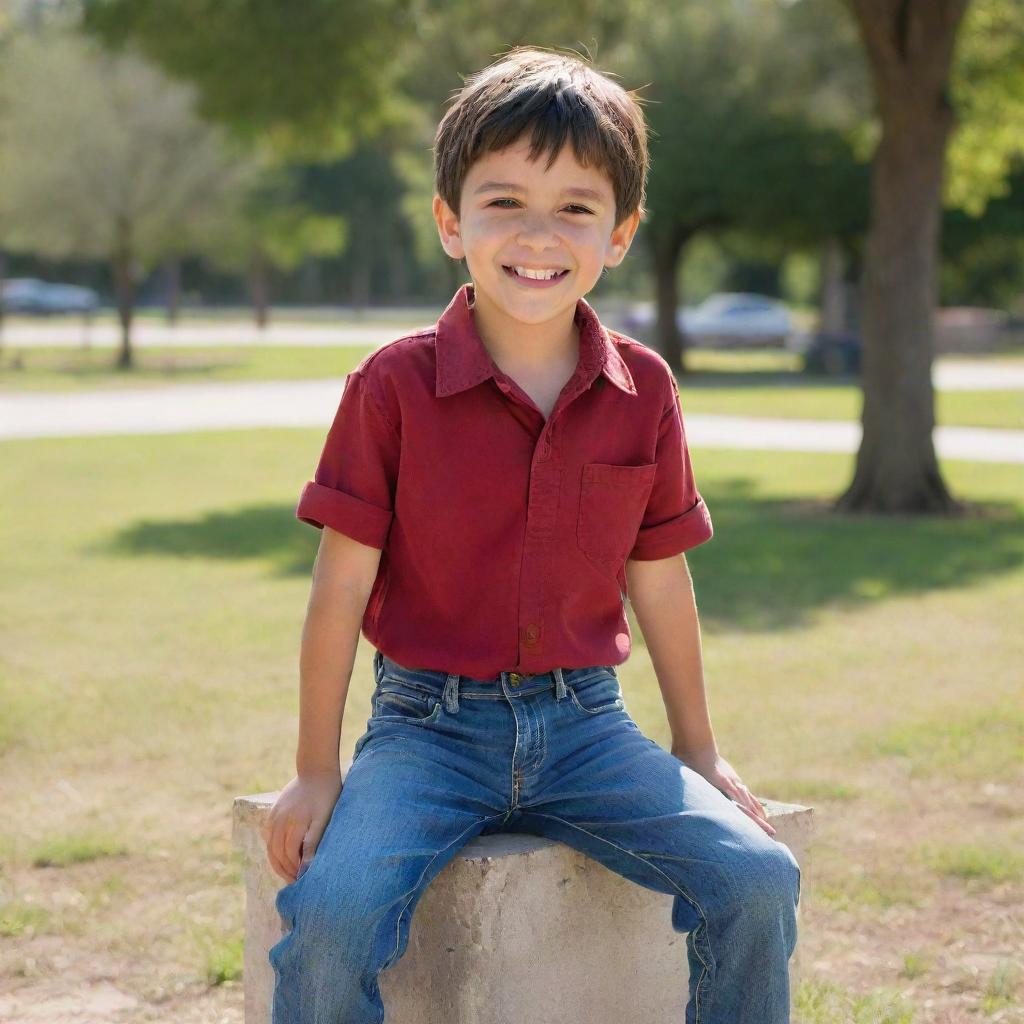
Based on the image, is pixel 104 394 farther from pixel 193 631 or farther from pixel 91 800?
pixel 91 800

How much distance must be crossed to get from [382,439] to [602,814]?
0.65 metres

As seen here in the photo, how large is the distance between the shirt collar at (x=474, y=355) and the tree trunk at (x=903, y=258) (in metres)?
8.05

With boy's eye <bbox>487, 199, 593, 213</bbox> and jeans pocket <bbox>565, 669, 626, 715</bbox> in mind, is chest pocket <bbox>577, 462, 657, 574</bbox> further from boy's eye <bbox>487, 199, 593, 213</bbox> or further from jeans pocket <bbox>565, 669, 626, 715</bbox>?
boy's eye <bbox>487, 199, 593, 213</bbox>

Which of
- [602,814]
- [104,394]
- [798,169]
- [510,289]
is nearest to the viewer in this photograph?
[602,814]

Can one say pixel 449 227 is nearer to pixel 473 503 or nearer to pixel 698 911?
pixel 473 503

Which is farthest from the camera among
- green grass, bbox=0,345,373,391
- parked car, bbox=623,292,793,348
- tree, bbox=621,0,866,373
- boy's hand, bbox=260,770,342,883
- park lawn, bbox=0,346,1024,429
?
parked car, bbox=623,292,793,348

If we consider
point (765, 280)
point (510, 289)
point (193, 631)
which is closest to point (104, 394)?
point (193, 631)

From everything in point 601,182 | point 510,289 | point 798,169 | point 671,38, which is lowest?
point 510,289

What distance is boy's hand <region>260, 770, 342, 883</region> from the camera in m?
2.34

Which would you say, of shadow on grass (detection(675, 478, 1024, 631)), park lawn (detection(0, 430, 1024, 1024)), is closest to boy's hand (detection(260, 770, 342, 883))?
park lawn (detection(0, 430, 1024, 1024))

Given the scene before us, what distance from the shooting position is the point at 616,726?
2457mm

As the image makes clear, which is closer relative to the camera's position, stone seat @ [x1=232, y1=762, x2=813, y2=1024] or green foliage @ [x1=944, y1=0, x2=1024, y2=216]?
stone seat @ [x1=232, y1=762, x2=813, y2=1024]

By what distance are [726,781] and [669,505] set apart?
0.46m

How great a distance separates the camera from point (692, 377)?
86.4ft
